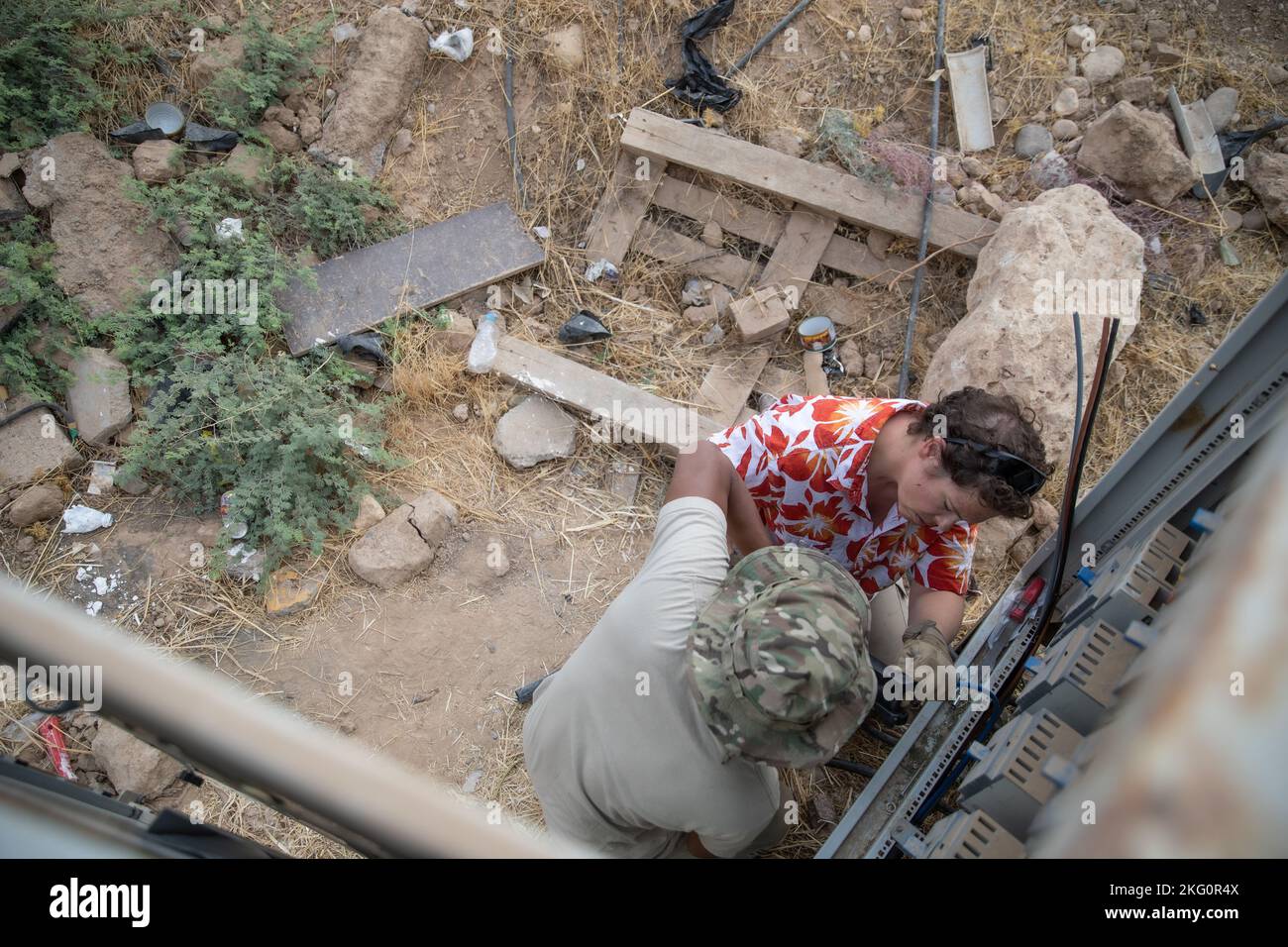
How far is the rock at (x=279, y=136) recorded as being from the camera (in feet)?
14.7

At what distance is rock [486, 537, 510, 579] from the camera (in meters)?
3.85

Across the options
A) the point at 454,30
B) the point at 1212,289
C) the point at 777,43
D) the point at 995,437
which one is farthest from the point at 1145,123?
the point at 454,30

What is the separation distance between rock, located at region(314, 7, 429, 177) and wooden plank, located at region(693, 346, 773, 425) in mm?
2383

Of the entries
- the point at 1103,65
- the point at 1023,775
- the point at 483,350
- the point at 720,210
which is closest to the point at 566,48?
the point at 720,210

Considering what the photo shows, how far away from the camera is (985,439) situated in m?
2.38

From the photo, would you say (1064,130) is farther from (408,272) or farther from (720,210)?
(408,272)

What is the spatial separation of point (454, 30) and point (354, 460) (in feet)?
9.29

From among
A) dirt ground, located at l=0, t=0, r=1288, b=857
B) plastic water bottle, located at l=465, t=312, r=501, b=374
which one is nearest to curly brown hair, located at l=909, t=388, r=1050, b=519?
dirt ground, located at l=0, t=0, r=1288, b=857

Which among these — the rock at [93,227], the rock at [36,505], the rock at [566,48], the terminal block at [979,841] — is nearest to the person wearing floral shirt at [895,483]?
the terminal block at [979,841]

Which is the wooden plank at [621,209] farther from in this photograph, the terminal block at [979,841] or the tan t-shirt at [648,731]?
the terminal block at [979,841]

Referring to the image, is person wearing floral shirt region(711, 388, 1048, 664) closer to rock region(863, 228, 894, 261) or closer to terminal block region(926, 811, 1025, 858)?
terminal block region(926, 811, 1025, 858)
